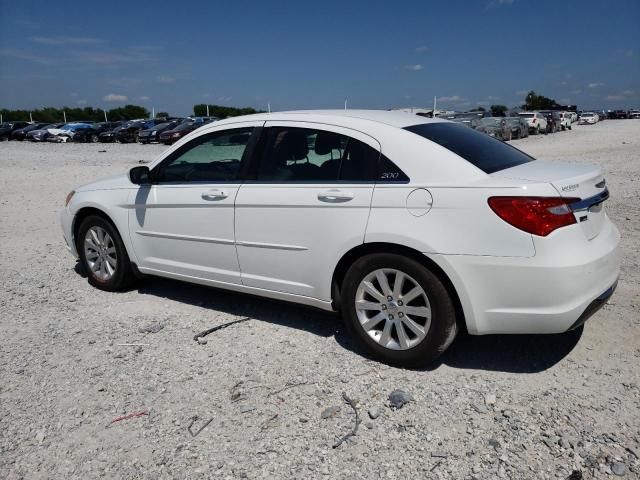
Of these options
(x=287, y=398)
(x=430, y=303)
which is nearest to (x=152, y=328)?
(x=287, y=398)

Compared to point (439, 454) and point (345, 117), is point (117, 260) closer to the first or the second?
point (345, 117)

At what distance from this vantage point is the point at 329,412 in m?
3.16

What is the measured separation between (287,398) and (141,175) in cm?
252

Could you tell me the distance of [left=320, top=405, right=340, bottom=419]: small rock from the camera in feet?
10.3

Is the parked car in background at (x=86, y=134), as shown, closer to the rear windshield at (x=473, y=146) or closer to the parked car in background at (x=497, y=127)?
the parked car in background at (x=497, y=127)

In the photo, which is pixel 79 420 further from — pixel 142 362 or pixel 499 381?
pixel 499 381

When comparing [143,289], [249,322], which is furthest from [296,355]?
[143,289]

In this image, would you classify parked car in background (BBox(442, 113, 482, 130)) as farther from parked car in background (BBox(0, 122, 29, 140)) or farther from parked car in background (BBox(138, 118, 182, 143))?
parked car in background (BBox(0, 122, 29, 140))

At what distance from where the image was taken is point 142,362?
385 centimetres

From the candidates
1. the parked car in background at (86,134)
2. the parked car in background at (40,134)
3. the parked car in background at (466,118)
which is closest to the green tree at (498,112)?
the parked car in background at (466,118)

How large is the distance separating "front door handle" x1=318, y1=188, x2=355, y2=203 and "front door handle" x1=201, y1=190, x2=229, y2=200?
887 millimetres

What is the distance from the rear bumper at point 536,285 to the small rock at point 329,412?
958 mm

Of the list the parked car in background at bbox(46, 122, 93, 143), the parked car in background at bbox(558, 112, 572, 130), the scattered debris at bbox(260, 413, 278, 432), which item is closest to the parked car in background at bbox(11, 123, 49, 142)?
the parked car in background at bbox(46, 122, 93, 143)

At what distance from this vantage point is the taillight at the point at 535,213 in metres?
3.04
